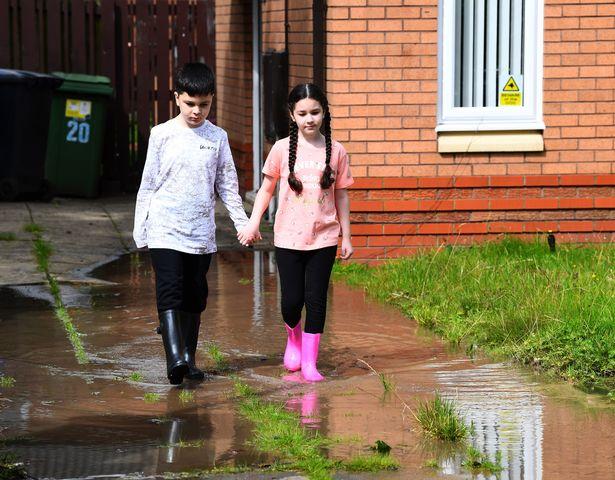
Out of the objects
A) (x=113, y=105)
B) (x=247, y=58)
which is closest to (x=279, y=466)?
(x=247, y=58)

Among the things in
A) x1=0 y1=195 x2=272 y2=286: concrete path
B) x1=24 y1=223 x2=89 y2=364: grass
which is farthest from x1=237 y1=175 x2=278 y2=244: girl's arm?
x1=0 y1=195 x2=272 y2=286: concrete path

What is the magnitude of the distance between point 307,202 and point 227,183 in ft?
1.41

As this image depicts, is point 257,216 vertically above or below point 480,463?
above

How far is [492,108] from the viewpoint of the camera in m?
10.4

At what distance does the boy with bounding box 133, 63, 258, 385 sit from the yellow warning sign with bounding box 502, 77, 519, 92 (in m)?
4.27

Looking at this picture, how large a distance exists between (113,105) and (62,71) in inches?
31.1

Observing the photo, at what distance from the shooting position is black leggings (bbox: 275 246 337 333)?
678 centimetres

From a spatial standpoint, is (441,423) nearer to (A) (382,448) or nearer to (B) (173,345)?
(A) (382,448)

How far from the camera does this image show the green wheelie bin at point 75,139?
15.5m

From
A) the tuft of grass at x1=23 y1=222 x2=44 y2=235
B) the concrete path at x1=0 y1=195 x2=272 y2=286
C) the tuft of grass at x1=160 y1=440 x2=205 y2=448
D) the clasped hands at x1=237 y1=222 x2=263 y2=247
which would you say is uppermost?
the clasped hands at x1=237 y1=222 x2=263 y2=247

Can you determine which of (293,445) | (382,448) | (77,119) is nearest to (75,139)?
(77,119)

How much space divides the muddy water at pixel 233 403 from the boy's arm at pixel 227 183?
0.86 metres

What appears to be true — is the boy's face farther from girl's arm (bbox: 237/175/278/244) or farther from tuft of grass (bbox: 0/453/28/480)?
tuft of grass (bbox: 0/453/28/480)

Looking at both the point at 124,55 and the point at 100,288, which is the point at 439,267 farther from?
the point at 124,55
